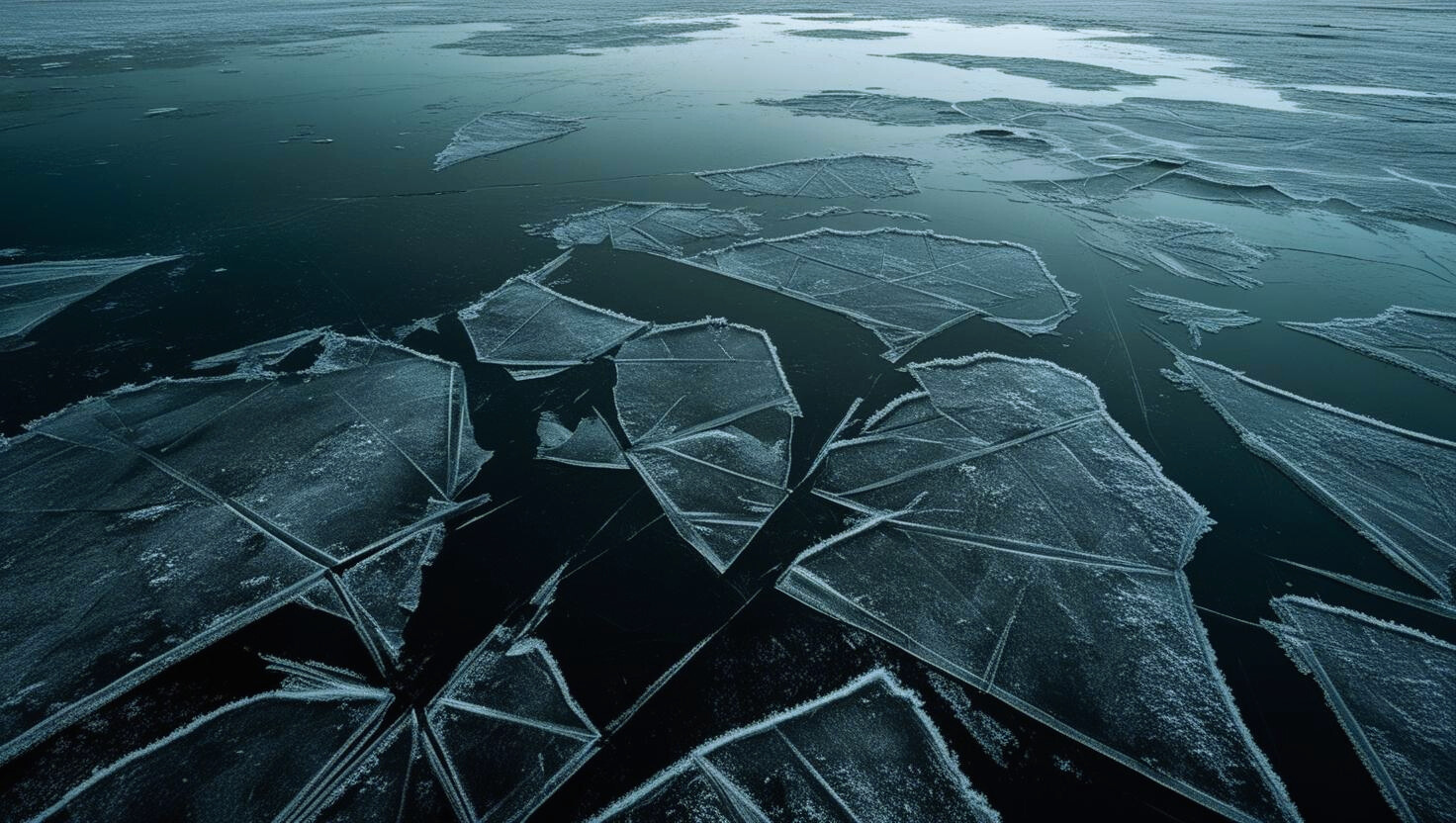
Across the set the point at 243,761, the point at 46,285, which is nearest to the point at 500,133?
the point at 46,285

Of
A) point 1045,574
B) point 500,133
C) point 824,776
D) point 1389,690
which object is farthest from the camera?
point 500,133

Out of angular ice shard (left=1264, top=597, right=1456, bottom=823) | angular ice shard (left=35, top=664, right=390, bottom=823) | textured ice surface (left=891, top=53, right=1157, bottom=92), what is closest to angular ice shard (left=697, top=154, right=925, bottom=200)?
angular ice shard (left=1264, top=597, right=1456, bottom=823)

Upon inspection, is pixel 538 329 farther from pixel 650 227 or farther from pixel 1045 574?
pixel 1045 574

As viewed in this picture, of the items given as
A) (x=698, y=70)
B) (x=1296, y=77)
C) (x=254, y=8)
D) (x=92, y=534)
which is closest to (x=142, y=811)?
(x=92, y=534)

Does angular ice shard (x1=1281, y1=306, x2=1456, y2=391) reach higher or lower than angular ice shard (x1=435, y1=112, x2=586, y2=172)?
lower

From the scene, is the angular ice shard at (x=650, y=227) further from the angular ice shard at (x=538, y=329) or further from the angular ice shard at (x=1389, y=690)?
the angular ice shard at (x=1389, y=690)

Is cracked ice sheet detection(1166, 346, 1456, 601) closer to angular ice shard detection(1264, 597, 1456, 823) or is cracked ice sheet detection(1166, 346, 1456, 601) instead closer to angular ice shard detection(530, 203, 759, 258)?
angular ice shard detection(1264, 597, 1456, 823)
